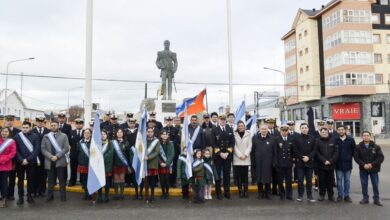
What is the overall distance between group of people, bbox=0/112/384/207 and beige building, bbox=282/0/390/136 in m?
33.2

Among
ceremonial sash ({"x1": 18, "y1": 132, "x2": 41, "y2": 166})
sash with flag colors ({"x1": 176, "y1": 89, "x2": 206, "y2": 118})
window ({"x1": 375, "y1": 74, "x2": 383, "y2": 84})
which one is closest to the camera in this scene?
ceremonial sash ({"x1": 18, "y1": 132, "x2": 41, "y2": 166})

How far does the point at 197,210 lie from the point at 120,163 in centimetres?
227

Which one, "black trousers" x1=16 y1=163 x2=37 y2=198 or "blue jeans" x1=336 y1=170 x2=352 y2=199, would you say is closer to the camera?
"black trousers" x1=16 y1=163 x2=37 y2=198

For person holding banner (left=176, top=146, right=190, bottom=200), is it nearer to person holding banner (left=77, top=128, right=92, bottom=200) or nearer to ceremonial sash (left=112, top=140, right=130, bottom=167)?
ceremonial sash (left=112, top=140, right=130, bottom=167)

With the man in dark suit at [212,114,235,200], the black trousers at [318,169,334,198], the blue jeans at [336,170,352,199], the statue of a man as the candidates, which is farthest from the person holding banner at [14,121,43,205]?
the statue of a man

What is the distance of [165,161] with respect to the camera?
8586 millimetres

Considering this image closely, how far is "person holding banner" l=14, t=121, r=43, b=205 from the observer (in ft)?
26.7

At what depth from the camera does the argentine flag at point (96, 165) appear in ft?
26.4

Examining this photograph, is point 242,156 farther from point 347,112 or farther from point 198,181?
point 347,112

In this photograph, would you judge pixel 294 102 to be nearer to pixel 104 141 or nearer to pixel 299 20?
pixel 299 20

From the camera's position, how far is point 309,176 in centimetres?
861

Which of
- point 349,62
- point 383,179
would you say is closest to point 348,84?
point 349,62

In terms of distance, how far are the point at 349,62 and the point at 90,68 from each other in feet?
116

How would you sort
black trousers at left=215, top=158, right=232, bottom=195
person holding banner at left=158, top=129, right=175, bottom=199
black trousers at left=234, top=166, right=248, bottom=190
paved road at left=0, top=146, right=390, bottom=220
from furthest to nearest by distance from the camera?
1. black trousers at left=234, top=166, right=248, bottom=190
2. black trousers at left=215, top=158, right=232, bottom=195
3. person holding banner at left=158, top=129, right=175, bottom=199
4. paved road at left=0, top=146, right=390, bottom=220
